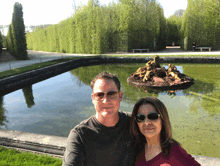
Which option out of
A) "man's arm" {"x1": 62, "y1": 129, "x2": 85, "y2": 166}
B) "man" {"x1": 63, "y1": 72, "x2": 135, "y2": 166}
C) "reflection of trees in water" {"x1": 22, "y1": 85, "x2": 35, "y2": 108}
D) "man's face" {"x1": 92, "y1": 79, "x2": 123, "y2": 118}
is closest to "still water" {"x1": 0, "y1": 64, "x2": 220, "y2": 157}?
"reflection of trees in water" {"x1": 22, "y1": 85, "x2": 35, "y2": 108}

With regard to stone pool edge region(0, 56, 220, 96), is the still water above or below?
below

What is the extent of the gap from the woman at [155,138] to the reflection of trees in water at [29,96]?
653 centimetres

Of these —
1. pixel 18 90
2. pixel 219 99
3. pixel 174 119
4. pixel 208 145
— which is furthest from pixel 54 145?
pixel 18 90

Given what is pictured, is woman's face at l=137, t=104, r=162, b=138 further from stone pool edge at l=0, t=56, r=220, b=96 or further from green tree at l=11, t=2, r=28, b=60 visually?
green tree at l=11, t=2, r=28, b=60

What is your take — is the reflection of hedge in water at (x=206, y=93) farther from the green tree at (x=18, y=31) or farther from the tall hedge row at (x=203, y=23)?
the green tree at (x=18, y=31)

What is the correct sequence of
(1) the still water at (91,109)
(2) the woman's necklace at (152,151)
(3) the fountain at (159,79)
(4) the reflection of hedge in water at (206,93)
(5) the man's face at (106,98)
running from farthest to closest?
(3) the fountain at (159,79) < (4) the reflection of hedge in water at (206,93) < (1) the still water at (91,109) < (5) the man's face at (106,98) < (2) the woman's necklace at (152,151)

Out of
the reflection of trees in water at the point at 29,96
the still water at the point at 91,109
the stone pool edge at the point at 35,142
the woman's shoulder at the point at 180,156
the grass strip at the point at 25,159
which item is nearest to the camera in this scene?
the woman's shoulder at the point at 180,156

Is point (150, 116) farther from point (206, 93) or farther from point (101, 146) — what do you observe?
point (206, 93)

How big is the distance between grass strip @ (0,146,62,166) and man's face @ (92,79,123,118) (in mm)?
1861

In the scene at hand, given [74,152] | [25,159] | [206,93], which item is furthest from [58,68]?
[74,152]

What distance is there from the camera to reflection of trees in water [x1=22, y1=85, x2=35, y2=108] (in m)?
7.63

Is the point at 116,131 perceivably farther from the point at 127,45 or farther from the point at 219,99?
the point at 127,45

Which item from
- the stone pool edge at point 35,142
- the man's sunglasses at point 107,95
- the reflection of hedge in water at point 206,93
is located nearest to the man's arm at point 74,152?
the man's sunglasses at point 107,95

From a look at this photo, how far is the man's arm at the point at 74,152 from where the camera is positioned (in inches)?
59.9
